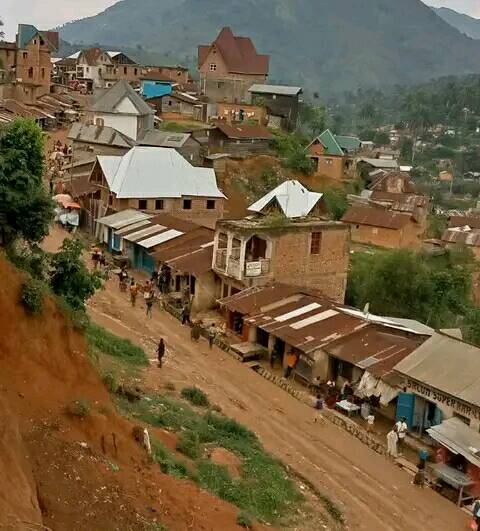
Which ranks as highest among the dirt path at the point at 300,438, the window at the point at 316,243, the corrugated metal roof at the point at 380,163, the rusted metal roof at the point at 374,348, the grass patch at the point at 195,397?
the corrugated metal roof at the point at 380,163

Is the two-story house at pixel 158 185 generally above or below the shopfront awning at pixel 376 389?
above

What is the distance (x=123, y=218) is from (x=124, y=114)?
19771 millimetres

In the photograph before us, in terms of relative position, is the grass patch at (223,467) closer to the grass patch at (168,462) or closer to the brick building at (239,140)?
the grass patch at (168,462)

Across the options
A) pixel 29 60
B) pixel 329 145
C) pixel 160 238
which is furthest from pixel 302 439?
pixel 29 60

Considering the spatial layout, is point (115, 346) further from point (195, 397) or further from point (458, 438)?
point (458, 438)

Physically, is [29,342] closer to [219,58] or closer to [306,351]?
[306,351]

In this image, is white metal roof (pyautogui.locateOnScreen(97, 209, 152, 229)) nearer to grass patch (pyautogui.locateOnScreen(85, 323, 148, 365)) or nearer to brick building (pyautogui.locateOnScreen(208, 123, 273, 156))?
grass patch (pyautogui.locateOnScreen(85, 323, 148, 365))

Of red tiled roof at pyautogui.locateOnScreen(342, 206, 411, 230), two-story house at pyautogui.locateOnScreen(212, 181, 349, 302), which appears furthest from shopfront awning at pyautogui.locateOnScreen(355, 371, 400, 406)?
red tiled roof at pyautogui.locateOnScreen(342, 206, 411, 230)

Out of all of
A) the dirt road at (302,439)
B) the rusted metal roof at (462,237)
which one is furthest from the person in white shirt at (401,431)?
the rusted metal roof at (462,237)

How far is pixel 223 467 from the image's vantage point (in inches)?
629

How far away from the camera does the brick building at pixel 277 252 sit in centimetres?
2859

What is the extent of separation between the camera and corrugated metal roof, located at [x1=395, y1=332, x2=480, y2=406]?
1956cm

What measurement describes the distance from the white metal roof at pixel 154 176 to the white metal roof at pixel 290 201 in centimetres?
589

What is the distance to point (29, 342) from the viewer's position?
13.6 metres
